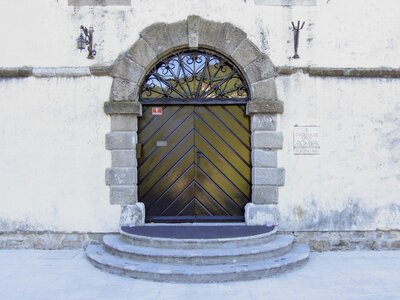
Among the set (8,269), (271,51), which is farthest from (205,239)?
(271,51)

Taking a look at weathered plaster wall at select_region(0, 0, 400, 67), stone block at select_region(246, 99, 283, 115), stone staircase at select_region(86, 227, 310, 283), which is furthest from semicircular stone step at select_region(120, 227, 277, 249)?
weathered plaster wall at select_region(0, 0, 400, 67)

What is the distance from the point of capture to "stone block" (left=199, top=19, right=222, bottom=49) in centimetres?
575

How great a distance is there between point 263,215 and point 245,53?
2336 mm

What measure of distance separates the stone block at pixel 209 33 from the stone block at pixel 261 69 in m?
0.61

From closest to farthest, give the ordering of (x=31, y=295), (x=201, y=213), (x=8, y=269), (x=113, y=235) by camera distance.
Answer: (x=31, y=295) → (x=8, y=269) → (x=113, y=235) → (x=201, y=213)

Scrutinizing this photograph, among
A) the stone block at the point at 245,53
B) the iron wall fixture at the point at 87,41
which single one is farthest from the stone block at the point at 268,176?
the iron wall fixture at the point at 87,41

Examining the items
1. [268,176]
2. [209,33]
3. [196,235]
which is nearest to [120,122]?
[209,33]

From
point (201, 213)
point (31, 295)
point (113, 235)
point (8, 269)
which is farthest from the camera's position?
point (201, 213)

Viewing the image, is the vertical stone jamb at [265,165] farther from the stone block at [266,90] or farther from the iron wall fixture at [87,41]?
the iron wall fixture at [87,41]

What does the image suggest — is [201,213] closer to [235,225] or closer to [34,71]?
[235,225]

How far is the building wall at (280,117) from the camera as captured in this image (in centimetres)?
573

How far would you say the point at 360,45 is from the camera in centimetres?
588

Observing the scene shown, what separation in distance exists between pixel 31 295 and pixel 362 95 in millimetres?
5004

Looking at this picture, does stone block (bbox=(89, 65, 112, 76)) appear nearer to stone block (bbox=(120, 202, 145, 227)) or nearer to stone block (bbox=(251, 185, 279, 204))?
stone block (bbox=(120, 202, 145, 227))
